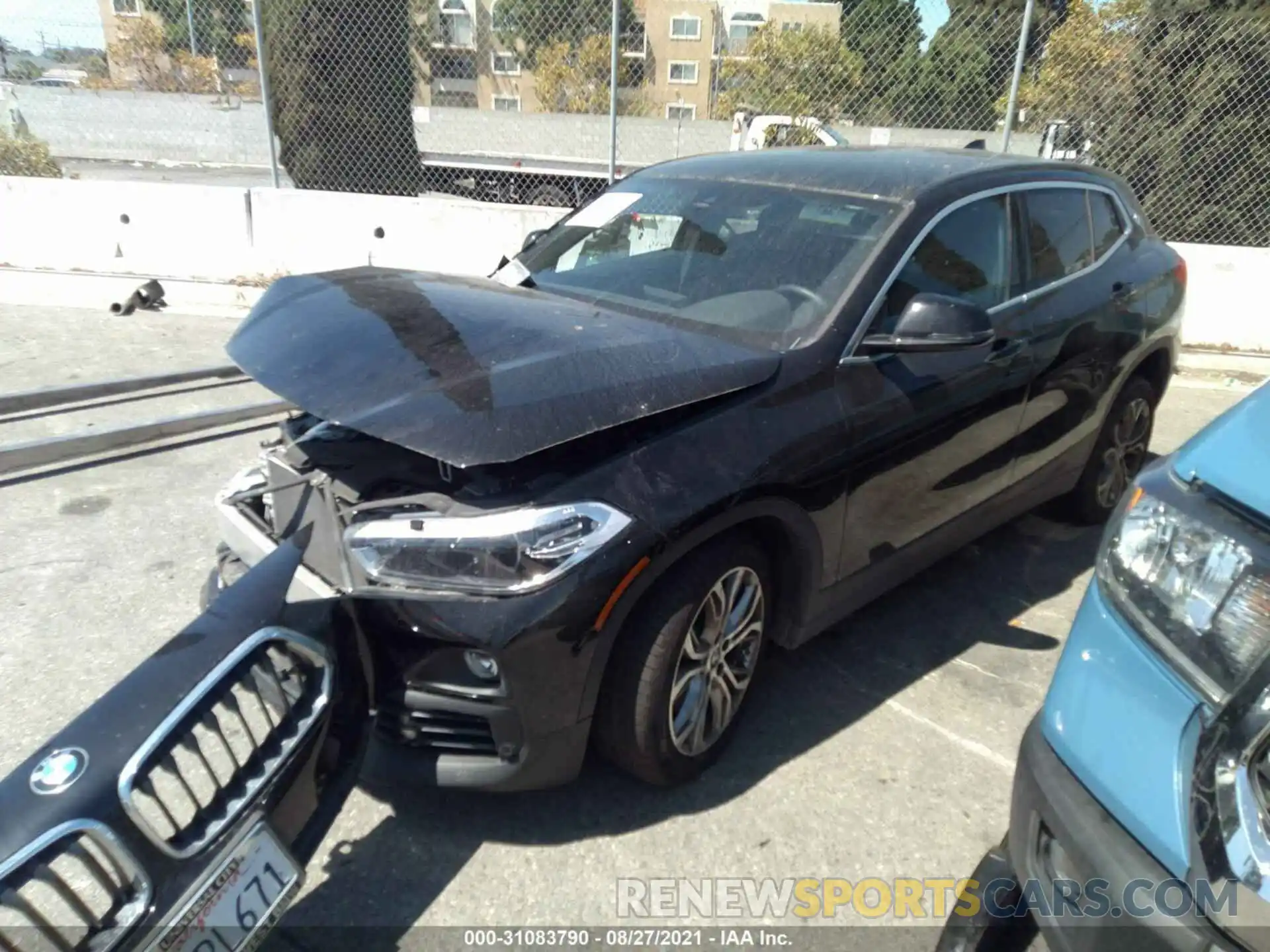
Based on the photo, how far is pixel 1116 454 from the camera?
444cm

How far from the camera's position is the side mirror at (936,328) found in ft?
9.21

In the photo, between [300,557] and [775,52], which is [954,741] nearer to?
[300,557]

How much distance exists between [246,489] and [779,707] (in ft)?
6.17

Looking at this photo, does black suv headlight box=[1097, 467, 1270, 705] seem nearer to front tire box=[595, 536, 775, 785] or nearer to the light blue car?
the light blue car

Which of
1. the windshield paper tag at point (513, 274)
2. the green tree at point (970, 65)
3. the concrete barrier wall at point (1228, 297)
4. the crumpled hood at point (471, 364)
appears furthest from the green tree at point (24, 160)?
the concrete barrier wall at point (1228, 297)

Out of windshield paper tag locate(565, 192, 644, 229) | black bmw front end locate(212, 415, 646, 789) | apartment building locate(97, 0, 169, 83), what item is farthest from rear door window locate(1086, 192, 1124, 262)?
apartment building locate(97, 0, 169, 83)

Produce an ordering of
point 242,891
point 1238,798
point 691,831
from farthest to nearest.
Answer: point 691,831, point 242,891, point 1238,798

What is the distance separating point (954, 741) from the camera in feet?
9.84

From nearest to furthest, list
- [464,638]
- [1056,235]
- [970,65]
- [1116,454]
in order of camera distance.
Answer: [464,638] < [1056,235] < [1116,454] < [970,65]

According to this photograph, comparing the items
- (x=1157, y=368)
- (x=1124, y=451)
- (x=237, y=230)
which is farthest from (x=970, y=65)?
(x=237, y=230)

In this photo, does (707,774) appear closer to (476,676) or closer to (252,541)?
(476,676)

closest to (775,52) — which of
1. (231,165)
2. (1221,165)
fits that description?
(1221,165)

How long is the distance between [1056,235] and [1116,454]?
4.01 ft

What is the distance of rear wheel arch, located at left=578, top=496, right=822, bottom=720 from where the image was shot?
2287 millimetres
